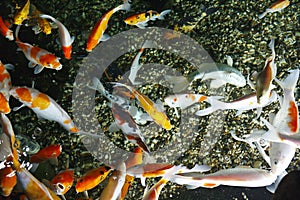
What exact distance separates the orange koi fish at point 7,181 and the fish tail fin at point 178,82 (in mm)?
1399

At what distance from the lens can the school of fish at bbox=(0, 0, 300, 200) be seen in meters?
2.33

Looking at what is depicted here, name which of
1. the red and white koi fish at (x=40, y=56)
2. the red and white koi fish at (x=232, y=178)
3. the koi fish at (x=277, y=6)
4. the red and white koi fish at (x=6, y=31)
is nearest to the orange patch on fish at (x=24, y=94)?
the red and white koi fish at (x=40, y=56)

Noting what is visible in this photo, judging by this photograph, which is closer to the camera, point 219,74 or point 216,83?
point 219,74

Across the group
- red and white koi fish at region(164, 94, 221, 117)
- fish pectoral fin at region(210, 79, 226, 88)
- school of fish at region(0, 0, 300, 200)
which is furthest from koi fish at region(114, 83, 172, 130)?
fish pectoral fin at region(210, 79, 226, 88)

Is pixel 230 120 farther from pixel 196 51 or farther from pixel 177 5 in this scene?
pixel 177 5

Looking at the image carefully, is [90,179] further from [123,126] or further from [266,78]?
[266,78]

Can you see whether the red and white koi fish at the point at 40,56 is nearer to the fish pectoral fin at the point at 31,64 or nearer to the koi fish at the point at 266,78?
the fish pectoral fin at the point at 31,64

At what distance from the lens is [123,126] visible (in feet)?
8.72

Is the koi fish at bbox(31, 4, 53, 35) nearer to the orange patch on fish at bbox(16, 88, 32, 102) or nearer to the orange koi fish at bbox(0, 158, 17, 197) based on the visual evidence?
the orange patch on fish at bbox(16, 88, 32, 102)

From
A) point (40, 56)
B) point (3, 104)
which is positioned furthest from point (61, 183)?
point (40, 56)

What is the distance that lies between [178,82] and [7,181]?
1.48 meters

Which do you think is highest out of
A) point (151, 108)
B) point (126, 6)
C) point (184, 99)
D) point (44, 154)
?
point (126, 6)

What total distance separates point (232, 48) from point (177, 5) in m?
0.58

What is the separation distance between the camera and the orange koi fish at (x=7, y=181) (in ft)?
7.20
